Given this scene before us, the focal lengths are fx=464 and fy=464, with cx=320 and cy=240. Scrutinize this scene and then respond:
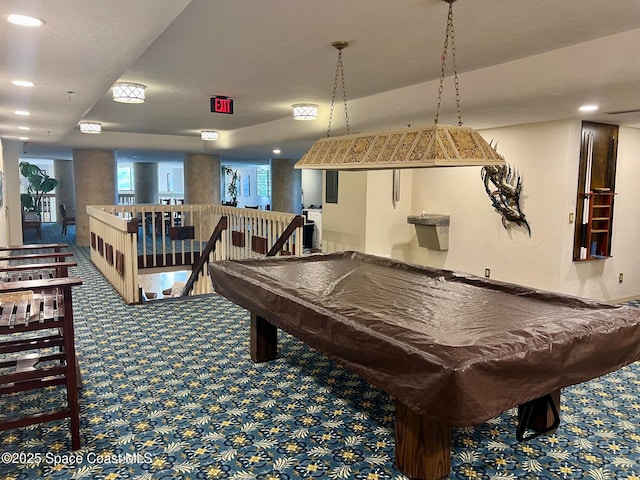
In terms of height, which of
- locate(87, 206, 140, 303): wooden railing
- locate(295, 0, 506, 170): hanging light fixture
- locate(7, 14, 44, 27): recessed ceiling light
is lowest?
locate(87, 206, 140, 303): wooden railing

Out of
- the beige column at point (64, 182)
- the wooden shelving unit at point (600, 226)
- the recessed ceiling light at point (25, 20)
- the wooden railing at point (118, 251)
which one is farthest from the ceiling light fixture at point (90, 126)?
the beige column at point (64, 182)

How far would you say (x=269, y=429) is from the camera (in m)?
2.91

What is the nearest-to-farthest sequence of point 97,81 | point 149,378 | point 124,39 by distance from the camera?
1. point 124,39
2. point 149,378
3. point 97,81

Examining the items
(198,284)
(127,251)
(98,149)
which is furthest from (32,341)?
(98,149)

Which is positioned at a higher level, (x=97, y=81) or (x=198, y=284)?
(x=97, y=81)

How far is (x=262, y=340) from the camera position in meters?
3.94

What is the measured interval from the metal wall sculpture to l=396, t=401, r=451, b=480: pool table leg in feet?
14.1

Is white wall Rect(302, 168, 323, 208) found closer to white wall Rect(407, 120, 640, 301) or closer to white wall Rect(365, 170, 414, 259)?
white wall Rect(365, 170, 414, 259)

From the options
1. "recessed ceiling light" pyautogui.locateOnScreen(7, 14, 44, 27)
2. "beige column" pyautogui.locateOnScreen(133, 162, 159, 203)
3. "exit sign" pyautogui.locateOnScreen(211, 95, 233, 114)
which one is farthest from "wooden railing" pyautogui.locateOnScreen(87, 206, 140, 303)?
"beige column" pyautogui.locateOnScreen(133, 162, 159, 203)

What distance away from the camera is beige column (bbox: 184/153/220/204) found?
39.9 ft

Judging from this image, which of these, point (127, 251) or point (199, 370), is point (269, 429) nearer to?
point (199, 370)

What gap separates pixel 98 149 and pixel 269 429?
1004 centimetres

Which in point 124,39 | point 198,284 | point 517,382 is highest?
point 124,39

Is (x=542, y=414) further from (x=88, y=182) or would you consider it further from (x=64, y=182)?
(x=64, y=182)
